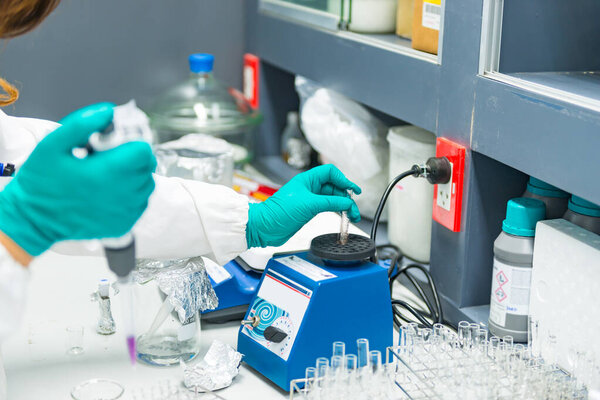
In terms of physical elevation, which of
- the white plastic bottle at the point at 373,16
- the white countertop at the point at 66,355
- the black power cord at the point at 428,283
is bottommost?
the white countertop at the point at 66,355

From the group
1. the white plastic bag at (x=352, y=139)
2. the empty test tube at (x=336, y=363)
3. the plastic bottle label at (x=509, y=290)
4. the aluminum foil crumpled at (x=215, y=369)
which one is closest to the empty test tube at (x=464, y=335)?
the plastic bottle label at (x=509, y=290)

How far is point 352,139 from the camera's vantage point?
1.89 metres

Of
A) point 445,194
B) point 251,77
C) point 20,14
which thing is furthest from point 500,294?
point 251,77

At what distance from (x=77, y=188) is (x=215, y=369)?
511 mm

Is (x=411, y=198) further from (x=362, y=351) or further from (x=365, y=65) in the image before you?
(x=362, y=351)

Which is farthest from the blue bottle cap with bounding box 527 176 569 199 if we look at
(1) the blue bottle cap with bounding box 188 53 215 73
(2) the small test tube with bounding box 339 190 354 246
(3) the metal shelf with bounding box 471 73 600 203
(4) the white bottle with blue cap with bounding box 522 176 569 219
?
(1) the blue bottle cap with bounding box 188 53 215 73

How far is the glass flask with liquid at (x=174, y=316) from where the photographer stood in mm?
1304

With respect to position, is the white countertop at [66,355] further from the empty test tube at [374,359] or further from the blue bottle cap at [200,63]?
the blue bottle cap at [200,63]

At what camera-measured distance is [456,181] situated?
4.62ft

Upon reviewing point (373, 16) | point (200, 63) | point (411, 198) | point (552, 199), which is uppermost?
point (373, 16)

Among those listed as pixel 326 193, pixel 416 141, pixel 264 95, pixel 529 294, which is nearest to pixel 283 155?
pixel 264 95

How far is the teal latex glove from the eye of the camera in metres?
0.86

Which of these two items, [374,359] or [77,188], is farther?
[374,359]

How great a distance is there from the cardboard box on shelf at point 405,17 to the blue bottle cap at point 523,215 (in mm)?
629
